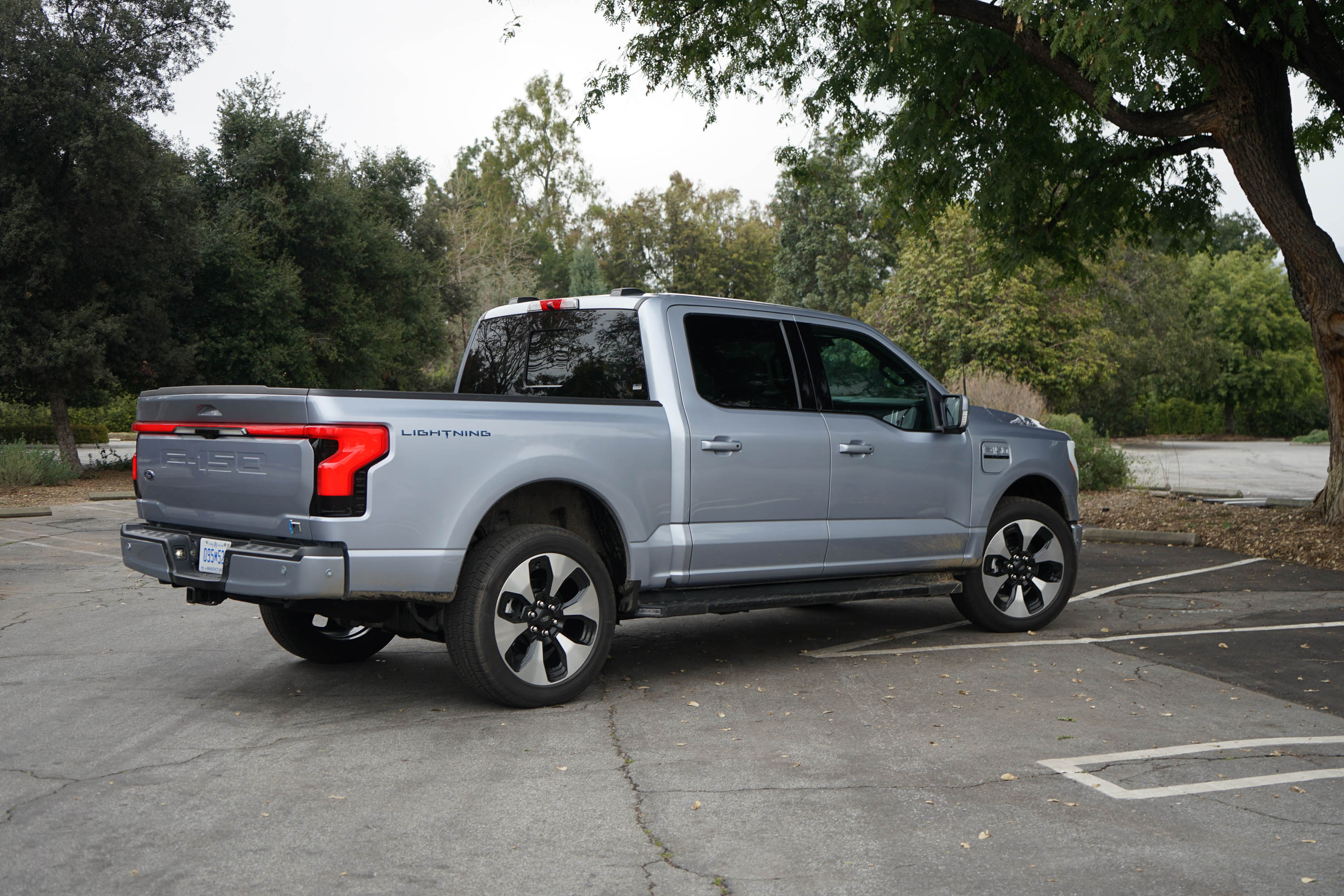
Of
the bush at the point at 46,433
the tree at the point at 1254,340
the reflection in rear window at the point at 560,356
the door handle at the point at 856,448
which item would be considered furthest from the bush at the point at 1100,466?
the tree at the point at 1254,340

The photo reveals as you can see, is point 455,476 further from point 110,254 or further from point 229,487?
point 110,254

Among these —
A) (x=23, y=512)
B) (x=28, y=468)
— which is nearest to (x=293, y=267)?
(x=28, y=468)

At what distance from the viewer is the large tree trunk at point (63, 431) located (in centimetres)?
2272

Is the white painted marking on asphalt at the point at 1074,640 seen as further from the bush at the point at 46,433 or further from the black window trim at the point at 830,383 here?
the bush at the point at 46,433

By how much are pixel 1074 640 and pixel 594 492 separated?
12.0 ft

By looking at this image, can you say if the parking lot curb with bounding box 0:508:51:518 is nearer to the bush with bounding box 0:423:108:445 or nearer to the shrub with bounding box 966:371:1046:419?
the shrub with bounding box 966:371:1046:419

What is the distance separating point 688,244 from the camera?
240ft

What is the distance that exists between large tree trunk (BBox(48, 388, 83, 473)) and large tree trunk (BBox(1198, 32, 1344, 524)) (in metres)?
20.3

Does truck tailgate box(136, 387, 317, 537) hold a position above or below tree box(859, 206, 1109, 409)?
below

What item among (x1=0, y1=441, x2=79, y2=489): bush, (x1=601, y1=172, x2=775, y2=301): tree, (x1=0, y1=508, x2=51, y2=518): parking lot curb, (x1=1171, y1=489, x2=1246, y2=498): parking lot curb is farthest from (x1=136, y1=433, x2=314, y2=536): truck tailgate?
(x1=601, y1=172, x2=775, y2=301): tree

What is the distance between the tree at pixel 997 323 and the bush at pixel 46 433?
2589 cm

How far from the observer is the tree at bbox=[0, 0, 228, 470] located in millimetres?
21156

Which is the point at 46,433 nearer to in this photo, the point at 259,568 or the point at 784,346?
the point at 784,346

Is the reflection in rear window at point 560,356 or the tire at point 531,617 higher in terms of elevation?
the reflection in rear window at point 560,356
